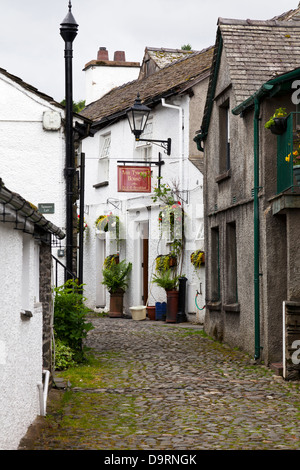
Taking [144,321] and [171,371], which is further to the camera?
[144,321]

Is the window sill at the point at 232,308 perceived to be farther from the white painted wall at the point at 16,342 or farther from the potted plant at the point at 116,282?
the potted plant at the point at 116,282

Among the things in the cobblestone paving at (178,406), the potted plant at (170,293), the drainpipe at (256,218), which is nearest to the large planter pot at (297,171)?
the drainpipe at (256,218)

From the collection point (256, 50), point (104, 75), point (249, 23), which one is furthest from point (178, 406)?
point (104, 75)

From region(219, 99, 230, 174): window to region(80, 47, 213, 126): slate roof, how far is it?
150 inches

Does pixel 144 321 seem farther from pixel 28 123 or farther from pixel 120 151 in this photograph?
pixel 28 123

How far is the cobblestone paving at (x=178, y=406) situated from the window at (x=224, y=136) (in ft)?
11.9

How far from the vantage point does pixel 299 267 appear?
39.0ft

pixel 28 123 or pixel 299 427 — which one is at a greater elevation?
pixel 28 123

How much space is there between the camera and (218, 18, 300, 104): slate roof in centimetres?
1479

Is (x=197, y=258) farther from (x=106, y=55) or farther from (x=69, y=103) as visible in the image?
(x=106, y=55)

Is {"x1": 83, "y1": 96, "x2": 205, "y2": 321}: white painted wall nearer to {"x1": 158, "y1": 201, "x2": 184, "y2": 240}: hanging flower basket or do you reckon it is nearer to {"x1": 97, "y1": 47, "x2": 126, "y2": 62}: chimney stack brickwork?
{"x1": 158, "y1": 201, "x2": 184, "y2": 240}: hanging flower basket

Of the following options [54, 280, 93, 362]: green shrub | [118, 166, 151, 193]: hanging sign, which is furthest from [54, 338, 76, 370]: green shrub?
[118, 166, 151, 193]: hanging sign
